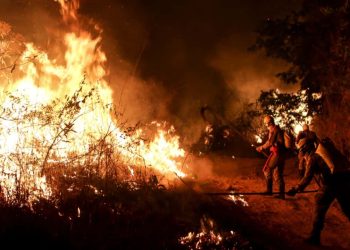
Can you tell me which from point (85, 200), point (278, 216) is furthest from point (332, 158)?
point (85, 200)

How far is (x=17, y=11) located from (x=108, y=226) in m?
10.8

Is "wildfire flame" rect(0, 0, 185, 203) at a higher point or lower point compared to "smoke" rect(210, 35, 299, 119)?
lower

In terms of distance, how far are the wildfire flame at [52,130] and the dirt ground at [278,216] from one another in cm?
177

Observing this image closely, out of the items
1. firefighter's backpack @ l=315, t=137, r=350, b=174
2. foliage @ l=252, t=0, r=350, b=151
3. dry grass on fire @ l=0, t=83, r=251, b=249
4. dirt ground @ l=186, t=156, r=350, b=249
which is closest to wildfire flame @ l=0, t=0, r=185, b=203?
dry grass on fire @ l=0, t=83, r=251, b=249

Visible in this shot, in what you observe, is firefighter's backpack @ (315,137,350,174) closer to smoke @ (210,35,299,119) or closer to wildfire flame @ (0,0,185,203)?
wildfire flame @ (0,0,185,203)

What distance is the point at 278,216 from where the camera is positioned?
827cm

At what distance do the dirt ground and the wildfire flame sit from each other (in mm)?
1772

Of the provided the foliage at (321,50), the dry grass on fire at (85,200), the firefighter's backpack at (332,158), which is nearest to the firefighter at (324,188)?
the firefighter's backpack at (332,158)

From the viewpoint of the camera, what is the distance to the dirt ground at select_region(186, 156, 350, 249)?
22.6ft

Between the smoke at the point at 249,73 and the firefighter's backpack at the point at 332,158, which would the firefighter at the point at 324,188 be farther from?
the smoke at the point at 249,73

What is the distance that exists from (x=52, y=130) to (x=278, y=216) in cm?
491

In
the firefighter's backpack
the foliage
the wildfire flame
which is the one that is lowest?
the firefighter's backpack

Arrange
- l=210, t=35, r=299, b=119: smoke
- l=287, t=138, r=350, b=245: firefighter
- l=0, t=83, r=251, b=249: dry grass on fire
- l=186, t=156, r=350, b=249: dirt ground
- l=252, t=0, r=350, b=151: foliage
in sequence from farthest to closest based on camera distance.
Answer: l=210, t=35, r=299, b=119: smoke, l=252, t=0, r=350, b=151: foliage, l=186, t=156, r=350, b=249: dirt ground, l=287, t=138, r=350, b=245: firefighter, l=0, t=83, r=251, b=249: dry grass on fire

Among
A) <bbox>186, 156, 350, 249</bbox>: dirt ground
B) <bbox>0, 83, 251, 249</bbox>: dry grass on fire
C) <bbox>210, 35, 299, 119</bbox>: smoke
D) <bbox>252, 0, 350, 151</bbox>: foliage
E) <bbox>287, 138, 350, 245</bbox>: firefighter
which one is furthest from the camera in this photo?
<bbox>210, 35, 299, 119</bbox>: smoke
